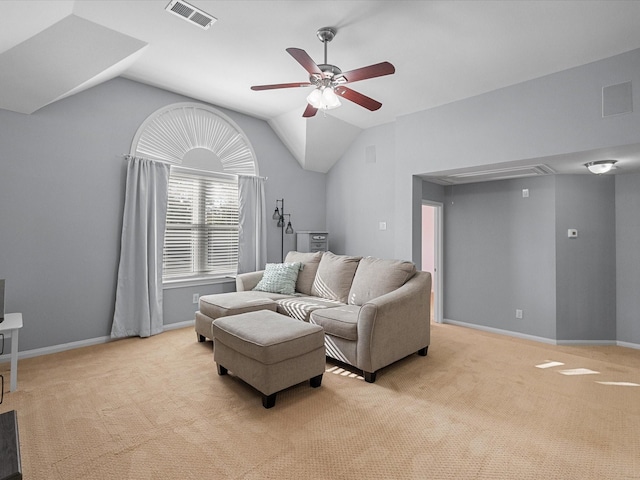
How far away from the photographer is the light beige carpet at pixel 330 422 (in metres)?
1.76

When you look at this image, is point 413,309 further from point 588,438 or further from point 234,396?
point 234,396

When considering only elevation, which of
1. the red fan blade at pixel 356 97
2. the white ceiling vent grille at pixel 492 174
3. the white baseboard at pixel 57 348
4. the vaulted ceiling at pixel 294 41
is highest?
the vaulted ceiling at pixel 294 41

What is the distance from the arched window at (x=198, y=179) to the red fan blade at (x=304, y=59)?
2514 millimetres

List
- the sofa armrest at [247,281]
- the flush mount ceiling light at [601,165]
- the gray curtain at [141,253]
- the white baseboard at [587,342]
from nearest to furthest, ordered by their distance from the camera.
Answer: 1. the flush mount ceiling light at [601,165]
2. the gray curtain at [141,253]
3. the white baseboard at [587,342]
4. the sofa armrest at [247,281]

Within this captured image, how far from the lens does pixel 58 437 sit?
1983mm

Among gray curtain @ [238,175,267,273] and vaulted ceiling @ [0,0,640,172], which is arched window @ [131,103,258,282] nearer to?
gray curtain @ [238,175,267,273]

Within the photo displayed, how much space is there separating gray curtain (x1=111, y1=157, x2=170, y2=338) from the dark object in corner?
282 centimetres

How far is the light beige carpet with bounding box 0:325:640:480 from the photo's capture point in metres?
1.76

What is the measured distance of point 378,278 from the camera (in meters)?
3.45

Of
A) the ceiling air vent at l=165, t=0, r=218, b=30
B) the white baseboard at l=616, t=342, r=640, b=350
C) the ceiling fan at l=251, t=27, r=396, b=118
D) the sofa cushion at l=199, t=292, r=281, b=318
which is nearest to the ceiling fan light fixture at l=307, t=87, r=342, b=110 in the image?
the ceiling fan at l=251, t=27, r=396, b=118

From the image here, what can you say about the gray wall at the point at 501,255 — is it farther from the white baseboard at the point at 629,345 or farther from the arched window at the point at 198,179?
the arched window at the point at 198,179

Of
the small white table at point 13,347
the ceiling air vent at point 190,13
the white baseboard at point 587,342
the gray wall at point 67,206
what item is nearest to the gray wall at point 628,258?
the white baseboard at point 587,342

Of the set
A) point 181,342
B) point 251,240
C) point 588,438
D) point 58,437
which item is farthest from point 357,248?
point 58,437

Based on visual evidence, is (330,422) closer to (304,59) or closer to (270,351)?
(270,351)
